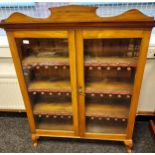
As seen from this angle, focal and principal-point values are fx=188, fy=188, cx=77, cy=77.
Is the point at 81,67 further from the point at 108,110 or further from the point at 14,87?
the point at 14,87

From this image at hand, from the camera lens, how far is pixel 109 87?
1634 mm

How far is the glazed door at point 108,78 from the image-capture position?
1.36 meters

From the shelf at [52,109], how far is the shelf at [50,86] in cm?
24

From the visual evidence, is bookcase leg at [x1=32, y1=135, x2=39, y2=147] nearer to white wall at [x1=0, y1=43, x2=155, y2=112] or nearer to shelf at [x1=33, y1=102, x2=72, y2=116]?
shelf at [x1=33, y1=102, x2=72, y2=116]

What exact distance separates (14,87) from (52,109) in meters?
0.57

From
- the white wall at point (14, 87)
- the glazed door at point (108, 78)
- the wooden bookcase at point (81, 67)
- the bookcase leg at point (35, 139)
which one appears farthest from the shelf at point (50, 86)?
the bookcase leg at point (35, 139)

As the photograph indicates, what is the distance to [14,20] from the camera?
4.26 ft

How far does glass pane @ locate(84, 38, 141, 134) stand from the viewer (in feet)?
4.87

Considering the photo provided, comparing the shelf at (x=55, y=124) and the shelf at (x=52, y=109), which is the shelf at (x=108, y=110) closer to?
the shelf at (x=52, y=109)

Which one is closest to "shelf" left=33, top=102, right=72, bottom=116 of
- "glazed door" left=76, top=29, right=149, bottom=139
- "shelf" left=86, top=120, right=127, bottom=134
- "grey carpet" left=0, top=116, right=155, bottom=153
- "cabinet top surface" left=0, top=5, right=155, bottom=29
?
"glazed door" left=76, top=29, right=149, bottom=139

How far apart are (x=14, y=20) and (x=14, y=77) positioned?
2.86 feet

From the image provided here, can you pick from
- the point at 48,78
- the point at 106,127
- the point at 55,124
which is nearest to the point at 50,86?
the point at 48,78

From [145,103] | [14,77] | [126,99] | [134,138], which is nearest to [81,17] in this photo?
[126,99]

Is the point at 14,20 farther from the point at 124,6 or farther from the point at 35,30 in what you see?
the point at 124,6
